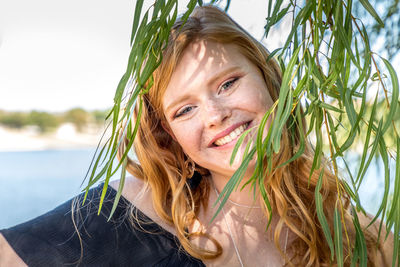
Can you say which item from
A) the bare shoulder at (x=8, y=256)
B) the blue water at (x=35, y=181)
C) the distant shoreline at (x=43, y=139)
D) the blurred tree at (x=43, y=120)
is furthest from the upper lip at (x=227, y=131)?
the blurred tree at (x=43, y=120)

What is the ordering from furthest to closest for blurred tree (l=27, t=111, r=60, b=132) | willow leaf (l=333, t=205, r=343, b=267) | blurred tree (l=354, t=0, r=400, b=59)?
blurred tree (l=27, t=111, r=60, b=132)
blurred tree (l=354, t=0, r=400, b=59)
willow leaf (l=333, t=205, r=343, b=267)

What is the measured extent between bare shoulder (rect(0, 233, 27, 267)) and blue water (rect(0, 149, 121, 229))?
13.2ft

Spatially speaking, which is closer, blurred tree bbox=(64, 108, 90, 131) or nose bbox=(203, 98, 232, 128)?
nose bbox=(203, 98, 232, 128)

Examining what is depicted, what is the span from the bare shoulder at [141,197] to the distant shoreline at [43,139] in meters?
17.9

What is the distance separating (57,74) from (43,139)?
4.71m

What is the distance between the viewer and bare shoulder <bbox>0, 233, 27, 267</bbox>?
1.13 m

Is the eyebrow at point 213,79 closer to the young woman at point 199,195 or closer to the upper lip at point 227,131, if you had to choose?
the young woman at point 199,195

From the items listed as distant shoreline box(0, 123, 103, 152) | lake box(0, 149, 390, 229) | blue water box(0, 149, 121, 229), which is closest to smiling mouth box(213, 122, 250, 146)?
lake box(0, 149, 390, 229)

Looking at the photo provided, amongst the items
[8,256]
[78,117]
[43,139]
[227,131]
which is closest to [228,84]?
[227,131]

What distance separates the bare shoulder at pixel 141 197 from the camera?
1.32 meters

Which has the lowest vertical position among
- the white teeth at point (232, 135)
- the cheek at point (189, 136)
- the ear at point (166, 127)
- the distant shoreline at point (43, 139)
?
the distant shoreline at point (43, 139)

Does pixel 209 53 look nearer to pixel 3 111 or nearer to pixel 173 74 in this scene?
pixel 173 74

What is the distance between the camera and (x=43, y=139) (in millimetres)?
18766

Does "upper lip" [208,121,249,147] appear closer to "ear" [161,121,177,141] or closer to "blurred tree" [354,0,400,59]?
"ear" [161,121,177,141]
